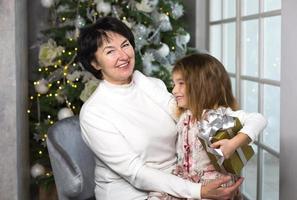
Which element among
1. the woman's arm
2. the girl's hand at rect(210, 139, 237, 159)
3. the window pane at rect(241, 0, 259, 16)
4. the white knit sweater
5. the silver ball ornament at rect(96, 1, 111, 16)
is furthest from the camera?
the silver ball ornament at rect(96, 1, 111, 16)

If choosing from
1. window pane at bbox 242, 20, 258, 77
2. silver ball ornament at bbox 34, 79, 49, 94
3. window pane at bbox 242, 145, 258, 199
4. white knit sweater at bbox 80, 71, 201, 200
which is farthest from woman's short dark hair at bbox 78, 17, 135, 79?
silver ball ornament at bbox 34, 79, 49, 94

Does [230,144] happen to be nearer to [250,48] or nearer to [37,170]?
[250,48]

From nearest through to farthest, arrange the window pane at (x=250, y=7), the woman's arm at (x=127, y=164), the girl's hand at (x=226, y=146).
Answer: the girl's hand at (x=226, y=146), the woman's arm at (x=127, y=164), the window pane at (x=250, y=7)

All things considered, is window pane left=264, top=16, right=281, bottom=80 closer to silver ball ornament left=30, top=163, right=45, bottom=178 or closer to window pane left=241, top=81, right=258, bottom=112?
window pane left=241, top=81, right=258, bottom=112

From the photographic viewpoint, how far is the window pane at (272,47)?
7.13ft

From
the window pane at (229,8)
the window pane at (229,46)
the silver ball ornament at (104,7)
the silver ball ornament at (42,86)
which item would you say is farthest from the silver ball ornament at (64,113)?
the window pane at (229,8)

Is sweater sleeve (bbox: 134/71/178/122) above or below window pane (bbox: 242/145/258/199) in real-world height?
above

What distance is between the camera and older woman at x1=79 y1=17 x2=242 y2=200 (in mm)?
1734

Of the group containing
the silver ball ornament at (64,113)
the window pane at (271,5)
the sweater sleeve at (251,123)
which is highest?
the window pane at (271,5)

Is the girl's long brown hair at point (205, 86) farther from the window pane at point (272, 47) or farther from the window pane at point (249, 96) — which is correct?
the window pane at point (249, 96)

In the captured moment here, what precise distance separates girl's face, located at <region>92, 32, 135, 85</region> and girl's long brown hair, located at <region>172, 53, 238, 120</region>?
0.84ft

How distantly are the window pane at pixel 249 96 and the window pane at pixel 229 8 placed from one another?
1.73ft

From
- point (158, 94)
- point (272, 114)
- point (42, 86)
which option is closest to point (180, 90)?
point (158, 94)

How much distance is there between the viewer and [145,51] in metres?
3.38
